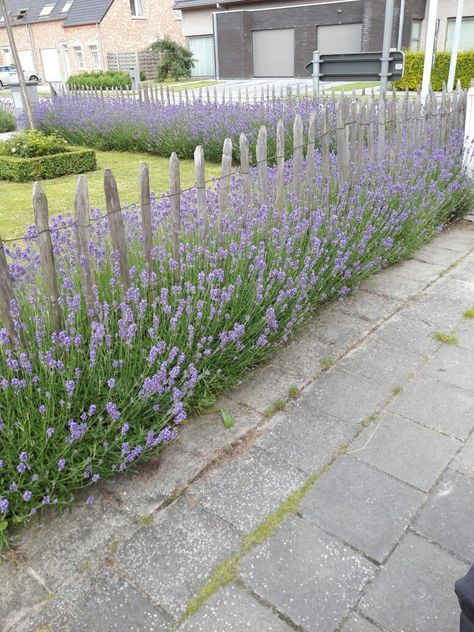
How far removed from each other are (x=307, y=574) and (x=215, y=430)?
945 mm

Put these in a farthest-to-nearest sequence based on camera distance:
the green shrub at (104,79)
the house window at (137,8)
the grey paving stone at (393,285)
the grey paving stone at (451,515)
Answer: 1. the house window at (137,8)
2. the green shrub at (104,79)
3. the grey paving stone at (393,285)
4. the grey paving stone at (451,515)

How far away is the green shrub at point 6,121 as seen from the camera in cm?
1473

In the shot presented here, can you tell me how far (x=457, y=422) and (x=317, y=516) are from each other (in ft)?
3.33

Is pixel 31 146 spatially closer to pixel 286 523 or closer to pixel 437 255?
pixel 437 255

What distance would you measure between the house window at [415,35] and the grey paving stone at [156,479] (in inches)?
1154

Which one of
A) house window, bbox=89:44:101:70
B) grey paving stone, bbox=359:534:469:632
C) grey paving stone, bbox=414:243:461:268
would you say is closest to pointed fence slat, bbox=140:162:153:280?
grey paving stone, bbox=359:534:469:632

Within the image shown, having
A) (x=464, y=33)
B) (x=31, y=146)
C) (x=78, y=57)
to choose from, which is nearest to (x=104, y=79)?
(x=78, y=57)

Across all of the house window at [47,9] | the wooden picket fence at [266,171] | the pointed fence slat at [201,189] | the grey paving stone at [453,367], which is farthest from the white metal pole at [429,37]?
the house window at [47,9]

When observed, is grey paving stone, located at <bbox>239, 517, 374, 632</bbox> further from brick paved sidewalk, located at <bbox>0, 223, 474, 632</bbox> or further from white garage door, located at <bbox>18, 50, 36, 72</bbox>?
white garage door, located at <bbox>18, 50, 36, 72</bbox>

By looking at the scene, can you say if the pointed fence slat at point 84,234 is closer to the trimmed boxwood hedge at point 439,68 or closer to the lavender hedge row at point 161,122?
the lavender hedge row at point 161,122

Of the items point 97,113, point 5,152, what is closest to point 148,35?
point 97,113

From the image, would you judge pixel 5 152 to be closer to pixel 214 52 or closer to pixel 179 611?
pixel 179 611

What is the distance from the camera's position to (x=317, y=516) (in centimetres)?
227

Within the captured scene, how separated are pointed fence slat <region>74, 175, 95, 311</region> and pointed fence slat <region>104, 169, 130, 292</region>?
12 centimetres
